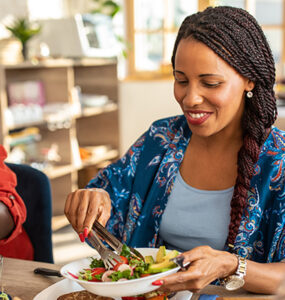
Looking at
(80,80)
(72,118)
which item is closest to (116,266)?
(72,118)

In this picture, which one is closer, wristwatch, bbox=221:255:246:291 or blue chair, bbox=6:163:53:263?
wristwatch, bbox=221:255:246:291

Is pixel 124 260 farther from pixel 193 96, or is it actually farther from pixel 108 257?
pixel 193 96

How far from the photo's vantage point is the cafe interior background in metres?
3.17

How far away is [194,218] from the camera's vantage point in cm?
130

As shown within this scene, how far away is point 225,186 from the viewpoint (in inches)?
51.1

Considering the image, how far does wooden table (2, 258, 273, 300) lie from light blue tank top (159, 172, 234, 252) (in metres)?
0.25

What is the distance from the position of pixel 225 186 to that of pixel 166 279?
1.74ft

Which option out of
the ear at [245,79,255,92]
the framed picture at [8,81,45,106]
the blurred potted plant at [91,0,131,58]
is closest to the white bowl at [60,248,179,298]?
the ear at [245,79,255,92]

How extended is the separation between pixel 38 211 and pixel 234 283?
0.79m

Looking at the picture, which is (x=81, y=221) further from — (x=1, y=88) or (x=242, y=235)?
(x=1, y=88)

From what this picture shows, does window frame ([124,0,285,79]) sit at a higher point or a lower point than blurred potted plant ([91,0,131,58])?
lower

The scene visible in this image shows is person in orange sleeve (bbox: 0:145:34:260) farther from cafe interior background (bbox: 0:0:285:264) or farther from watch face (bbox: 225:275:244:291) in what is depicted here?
cafe interior background (bbox: 0:0:285:264)

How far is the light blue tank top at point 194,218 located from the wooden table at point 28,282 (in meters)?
0.25

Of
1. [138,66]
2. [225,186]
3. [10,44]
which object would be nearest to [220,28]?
[225,186]
